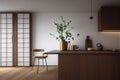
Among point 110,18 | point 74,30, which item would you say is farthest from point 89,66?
point 74,30

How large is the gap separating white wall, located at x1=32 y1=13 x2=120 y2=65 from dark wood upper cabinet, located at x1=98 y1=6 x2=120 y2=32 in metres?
0.95

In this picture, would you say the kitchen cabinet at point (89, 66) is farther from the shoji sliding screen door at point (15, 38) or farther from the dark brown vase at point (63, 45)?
the shoji sliding screen door at point (15, 38)

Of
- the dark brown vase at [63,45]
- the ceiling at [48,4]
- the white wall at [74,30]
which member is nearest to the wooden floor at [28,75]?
the dark brown vase at [63,45]

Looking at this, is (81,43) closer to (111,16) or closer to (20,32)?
(111,16)

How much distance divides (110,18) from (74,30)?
1.56m

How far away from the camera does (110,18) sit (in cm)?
595

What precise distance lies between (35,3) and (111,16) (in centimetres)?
252

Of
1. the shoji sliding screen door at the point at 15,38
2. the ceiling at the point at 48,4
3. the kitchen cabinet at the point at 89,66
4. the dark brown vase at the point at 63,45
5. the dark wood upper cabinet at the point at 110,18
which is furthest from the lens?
the shoji sliding screen door at the point at 15,38

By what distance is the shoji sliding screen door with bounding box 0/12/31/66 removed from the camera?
6.87 meters

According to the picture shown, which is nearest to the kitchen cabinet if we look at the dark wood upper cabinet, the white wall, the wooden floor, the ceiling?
the wooden floor

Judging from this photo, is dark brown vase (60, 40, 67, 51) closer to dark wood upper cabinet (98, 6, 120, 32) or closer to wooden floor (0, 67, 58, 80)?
wooden floor (0, 67, 58, 80)

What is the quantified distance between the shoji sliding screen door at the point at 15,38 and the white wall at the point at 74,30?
1.03ft

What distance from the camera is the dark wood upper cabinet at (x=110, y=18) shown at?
593 centimetres

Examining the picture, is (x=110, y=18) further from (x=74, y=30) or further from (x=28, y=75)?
(x=28, y=75)
